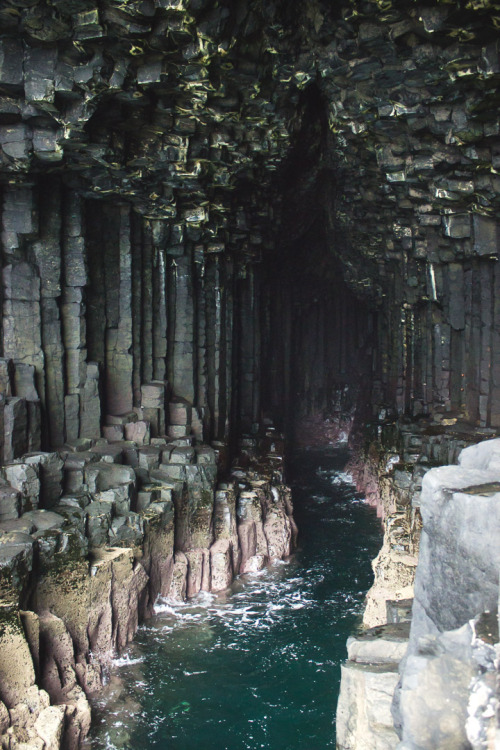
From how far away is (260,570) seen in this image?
51.4 feet

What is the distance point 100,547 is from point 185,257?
9.17m

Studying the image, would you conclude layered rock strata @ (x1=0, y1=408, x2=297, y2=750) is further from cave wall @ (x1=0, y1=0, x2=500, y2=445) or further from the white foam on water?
Answer: cave wall @ (x1=0, y1=0, x2=500, y2=445)

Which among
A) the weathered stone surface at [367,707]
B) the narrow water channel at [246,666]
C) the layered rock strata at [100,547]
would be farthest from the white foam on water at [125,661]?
the weathered stone surface at [367,707]

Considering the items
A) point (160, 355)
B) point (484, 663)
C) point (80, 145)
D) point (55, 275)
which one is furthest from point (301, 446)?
point (484, 663)

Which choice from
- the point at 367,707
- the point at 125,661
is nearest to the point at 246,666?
the point at 125,661

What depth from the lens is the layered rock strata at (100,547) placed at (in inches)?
385

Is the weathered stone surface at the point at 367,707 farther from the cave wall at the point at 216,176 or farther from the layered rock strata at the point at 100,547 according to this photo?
the cave wall at the point at 216,176

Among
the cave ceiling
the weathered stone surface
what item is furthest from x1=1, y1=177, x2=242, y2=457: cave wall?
the weathered stone surface

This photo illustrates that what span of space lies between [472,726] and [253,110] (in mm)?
13359

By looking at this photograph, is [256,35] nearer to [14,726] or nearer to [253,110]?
[253,110]

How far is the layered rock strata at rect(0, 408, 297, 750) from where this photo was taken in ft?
32.1

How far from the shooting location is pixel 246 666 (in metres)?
11.7

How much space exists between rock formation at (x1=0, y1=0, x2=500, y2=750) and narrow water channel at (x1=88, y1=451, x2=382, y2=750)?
60 centimetres

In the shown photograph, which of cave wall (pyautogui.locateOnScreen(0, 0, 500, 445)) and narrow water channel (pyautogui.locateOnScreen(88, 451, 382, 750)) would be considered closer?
narrow water channel (pyautogui.locateOnScreen(88, 451, 382, 750))
